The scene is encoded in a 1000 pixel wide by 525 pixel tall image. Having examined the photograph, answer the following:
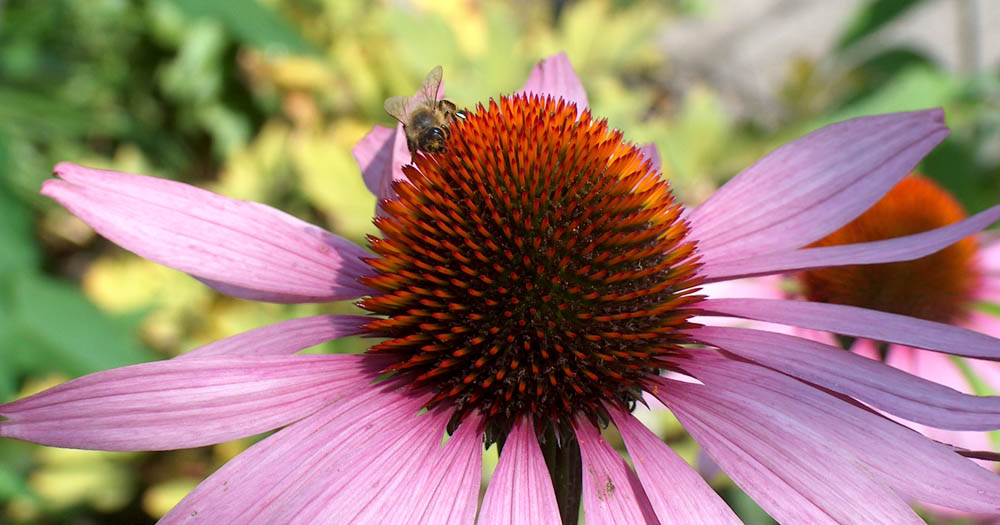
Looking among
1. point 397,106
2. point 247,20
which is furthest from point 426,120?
point 247,20

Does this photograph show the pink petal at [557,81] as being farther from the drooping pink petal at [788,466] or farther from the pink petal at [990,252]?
the pink petal at [990,252]

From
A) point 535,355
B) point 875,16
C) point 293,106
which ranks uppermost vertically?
point 293,106

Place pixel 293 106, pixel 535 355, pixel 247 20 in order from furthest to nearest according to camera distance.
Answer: pixel 293 106 < pixel 247 20 < pixel 535 355

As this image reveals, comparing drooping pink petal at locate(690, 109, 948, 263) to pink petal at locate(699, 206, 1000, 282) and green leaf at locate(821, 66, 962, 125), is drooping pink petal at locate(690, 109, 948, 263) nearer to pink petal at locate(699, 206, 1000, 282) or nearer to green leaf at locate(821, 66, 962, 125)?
pink petal at locate(699, 206, 1000, 282)

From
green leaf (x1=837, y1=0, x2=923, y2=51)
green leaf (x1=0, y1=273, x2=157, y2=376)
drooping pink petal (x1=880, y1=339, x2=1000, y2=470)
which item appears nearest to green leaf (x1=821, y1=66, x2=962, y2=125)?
green leaf (x1=837, y1=0, x2=923, y2=51)

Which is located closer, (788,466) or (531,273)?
(788,466)

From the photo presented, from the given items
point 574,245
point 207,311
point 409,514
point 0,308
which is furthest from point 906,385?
point 207,311

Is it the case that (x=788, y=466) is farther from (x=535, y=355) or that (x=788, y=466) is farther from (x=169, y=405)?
(x=169, y=405)

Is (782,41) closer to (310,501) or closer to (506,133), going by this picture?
(506,133)
